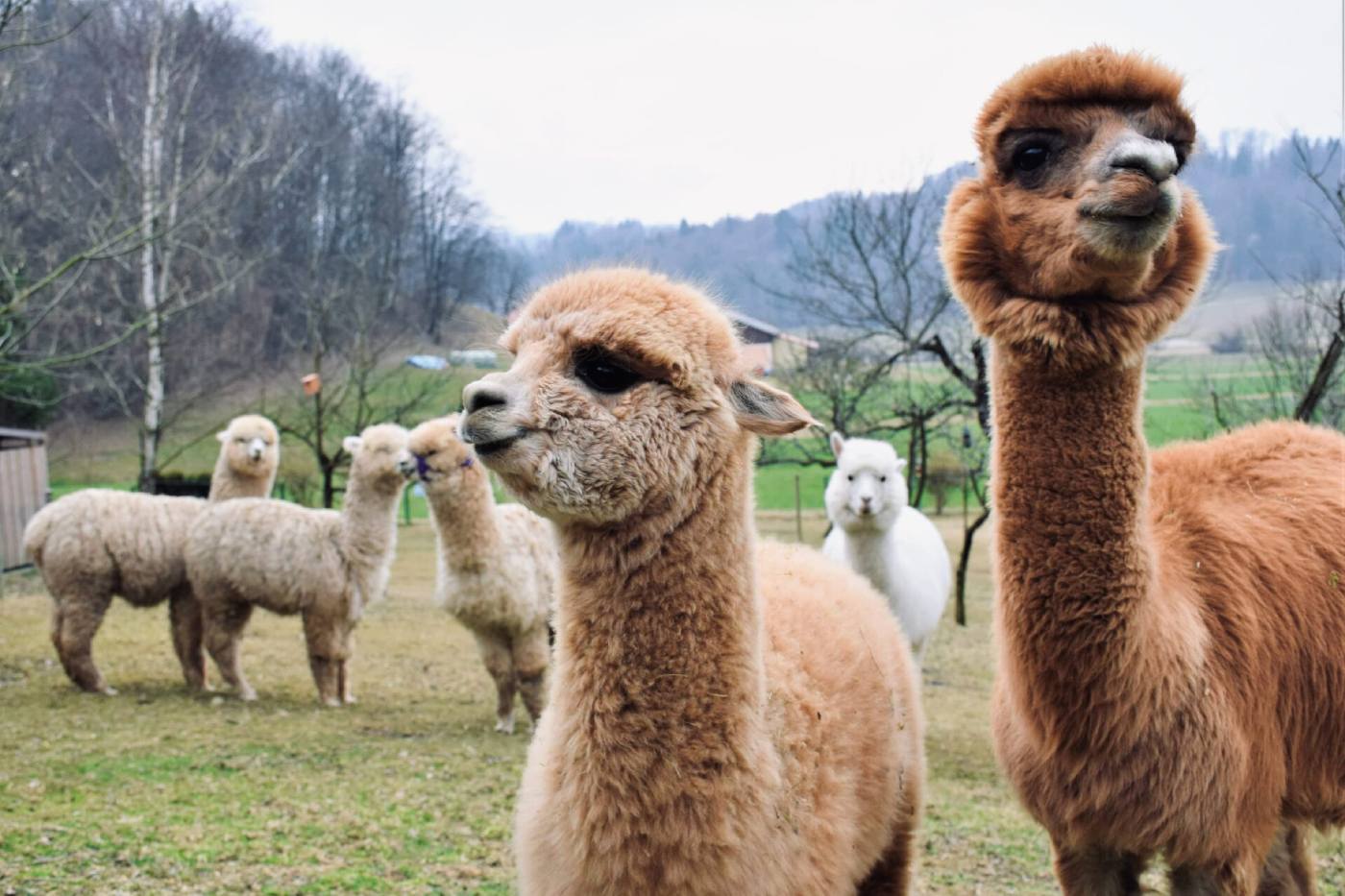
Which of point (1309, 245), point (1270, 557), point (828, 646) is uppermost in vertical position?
point (1309, 245)

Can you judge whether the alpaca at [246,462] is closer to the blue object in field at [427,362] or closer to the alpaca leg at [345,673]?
Result: the alpaca leg at [345,673]

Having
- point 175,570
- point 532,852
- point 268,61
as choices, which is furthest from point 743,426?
point 268,61

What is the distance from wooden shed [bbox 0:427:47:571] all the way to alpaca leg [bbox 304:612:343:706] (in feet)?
36.8

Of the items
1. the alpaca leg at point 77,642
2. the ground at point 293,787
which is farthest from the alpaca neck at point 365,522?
the alpaca leg at point 77,642

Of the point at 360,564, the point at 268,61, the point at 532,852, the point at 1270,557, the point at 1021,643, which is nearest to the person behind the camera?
the point at 532,852

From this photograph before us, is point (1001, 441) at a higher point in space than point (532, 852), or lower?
higher

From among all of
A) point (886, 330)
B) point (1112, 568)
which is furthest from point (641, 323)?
point (886, 330)

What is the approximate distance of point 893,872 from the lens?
11.5ft

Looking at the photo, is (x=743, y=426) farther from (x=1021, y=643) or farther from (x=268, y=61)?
(x=268, y=61)

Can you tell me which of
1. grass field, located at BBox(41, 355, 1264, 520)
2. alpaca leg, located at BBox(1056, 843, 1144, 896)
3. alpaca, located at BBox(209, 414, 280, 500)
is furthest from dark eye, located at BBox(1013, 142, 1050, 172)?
grass field, located at BBox(41, 355, 1264, 520)

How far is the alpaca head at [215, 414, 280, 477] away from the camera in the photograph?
424 inches

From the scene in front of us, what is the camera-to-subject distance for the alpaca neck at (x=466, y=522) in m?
8.35

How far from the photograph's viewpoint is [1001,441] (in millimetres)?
3061

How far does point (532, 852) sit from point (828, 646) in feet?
3.37
